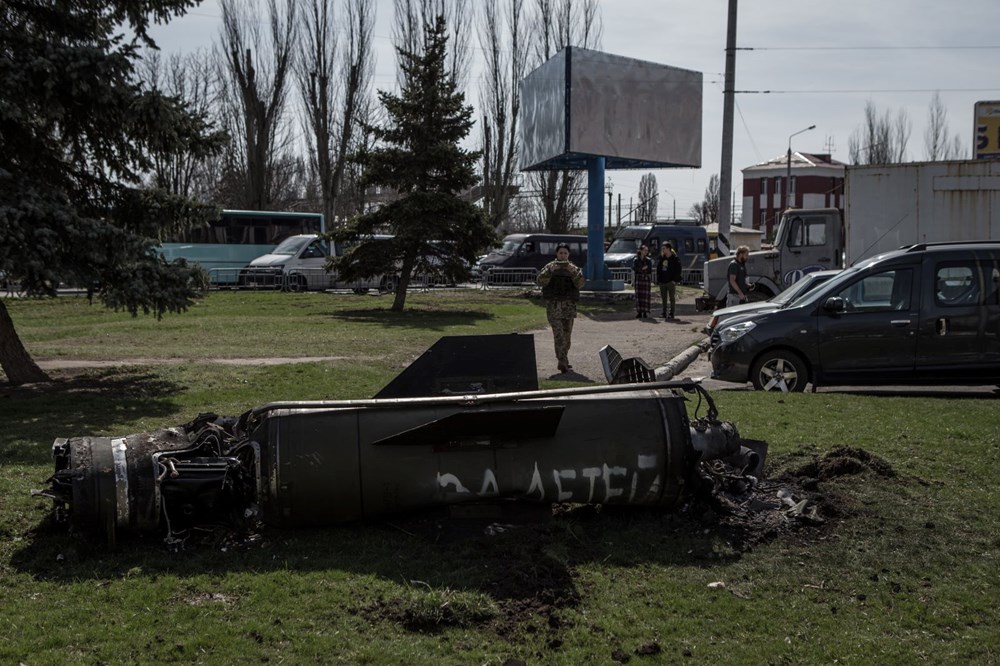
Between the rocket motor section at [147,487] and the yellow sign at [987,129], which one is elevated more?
the yellow sign at [987,129]

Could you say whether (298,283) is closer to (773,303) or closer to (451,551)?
(773,303)

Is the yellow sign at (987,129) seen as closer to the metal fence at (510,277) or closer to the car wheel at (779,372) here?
the metal fence at (510,277)

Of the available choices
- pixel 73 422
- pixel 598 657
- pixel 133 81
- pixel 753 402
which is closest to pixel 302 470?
pixel 598 657

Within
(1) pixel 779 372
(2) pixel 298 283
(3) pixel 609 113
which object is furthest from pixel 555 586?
(2) pixel 298 283

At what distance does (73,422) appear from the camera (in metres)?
9.05

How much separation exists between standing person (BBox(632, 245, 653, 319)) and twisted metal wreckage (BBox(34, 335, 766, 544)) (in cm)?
1712

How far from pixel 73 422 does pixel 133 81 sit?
407 centimetres

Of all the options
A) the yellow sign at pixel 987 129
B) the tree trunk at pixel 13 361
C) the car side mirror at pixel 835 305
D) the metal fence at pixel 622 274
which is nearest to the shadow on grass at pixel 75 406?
the tree trunk at pixel 13 361

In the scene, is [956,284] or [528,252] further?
[528,252]

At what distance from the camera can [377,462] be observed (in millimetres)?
5527

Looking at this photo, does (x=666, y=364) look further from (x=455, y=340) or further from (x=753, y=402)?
(x=455, y=340)

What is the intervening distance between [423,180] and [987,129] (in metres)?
21.2

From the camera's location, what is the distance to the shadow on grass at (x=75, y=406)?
8047 mm

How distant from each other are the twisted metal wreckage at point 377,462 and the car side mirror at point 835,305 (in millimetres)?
→ 6226
